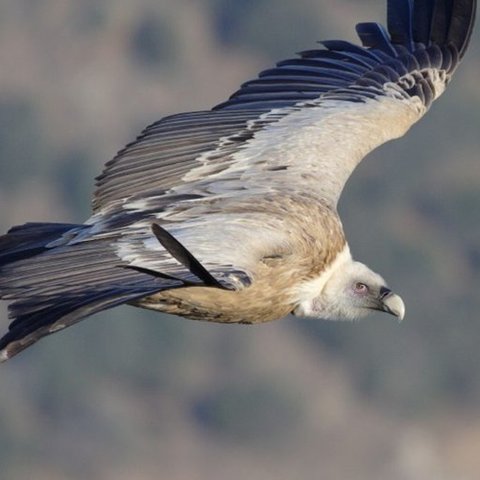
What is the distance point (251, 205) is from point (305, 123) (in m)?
1.26

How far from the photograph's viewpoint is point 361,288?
10.5 metres

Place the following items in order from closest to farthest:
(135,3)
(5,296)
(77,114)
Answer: (5,296), (77,114), (135,3)

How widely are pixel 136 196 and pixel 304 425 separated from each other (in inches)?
1213

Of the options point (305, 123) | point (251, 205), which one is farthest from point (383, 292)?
point (305, 123)

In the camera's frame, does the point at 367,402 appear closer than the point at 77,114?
Yes

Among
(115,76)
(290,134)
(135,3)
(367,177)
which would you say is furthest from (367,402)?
(290,134)

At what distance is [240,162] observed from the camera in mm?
10859

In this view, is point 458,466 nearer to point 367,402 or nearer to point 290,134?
point 367,402

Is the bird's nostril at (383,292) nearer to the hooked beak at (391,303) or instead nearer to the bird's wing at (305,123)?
the hooked beak at (391,303)

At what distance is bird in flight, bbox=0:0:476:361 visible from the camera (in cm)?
878

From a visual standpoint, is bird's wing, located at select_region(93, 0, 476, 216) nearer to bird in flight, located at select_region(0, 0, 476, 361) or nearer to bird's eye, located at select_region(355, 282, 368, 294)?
bird in flight, located at select_region(0, 0, 476, 361)

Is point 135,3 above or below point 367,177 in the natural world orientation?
above

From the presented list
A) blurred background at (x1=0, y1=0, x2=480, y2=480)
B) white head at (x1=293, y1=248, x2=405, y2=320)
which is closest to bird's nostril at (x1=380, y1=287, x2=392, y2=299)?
white head at (x1=293, y1=248, x2=405, y2=320)

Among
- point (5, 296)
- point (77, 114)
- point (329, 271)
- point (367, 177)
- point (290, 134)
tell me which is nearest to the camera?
point (5, 296)
